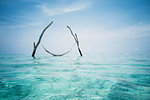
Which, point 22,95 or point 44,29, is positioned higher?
point 44,29

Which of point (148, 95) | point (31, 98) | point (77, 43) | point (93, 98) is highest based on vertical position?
point (77, 43)

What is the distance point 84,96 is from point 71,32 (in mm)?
16592

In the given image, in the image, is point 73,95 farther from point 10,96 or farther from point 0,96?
point 0,96

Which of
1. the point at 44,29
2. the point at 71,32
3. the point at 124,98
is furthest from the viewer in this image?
the point at 71,32

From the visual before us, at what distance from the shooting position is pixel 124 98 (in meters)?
2.44

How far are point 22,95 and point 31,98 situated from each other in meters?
0.34

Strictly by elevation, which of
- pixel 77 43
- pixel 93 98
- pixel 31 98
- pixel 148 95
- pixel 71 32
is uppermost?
pixel 71 32

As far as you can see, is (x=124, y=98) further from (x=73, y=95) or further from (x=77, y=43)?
(x=77, y=43)

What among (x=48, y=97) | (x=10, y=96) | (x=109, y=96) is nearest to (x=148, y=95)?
(x=109, y=96)

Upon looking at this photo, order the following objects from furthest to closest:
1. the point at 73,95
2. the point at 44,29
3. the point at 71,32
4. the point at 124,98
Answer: the point at 71,32 < the point at 44,29 < the point at 73,95 < the point at 124,98

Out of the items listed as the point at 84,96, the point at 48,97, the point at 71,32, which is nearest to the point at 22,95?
the point at 48,97

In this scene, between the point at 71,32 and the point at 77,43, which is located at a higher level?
the point at 71,32

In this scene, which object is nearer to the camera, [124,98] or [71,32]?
[124,98]

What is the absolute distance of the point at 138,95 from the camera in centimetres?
265
